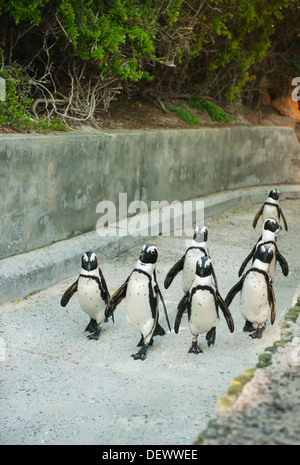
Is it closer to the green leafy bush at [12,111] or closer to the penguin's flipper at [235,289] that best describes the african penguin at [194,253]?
the penguin's flipper at [235,289]

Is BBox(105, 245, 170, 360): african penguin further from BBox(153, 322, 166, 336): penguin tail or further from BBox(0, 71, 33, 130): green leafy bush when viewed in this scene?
BBox(0, 71, 33, 130): green leafy bush

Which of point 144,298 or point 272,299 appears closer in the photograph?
point 144,298

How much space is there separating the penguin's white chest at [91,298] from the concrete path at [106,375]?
0.80ft

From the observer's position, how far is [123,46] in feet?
27.4

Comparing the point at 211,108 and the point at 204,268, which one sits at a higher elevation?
the point at 211,108

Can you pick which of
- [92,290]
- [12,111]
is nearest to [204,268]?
[92,290]

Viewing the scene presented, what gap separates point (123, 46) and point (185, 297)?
14.5ft

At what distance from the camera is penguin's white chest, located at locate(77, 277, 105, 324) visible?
5.33m

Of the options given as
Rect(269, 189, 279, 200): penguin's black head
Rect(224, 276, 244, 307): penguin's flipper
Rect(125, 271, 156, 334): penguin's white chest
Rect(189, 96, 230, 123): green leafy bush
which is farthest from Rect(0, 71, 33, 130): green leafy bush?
Rect(189, 96, 230, 123): green leafy bush

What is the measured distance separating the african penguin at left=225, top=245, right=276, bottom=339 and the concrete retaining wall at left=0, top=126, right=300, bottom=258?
2474mm

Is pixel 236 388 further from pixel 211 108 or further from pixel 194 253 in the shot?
pixel 211 108

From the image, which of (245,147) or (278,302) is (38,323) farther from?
(245,147)
